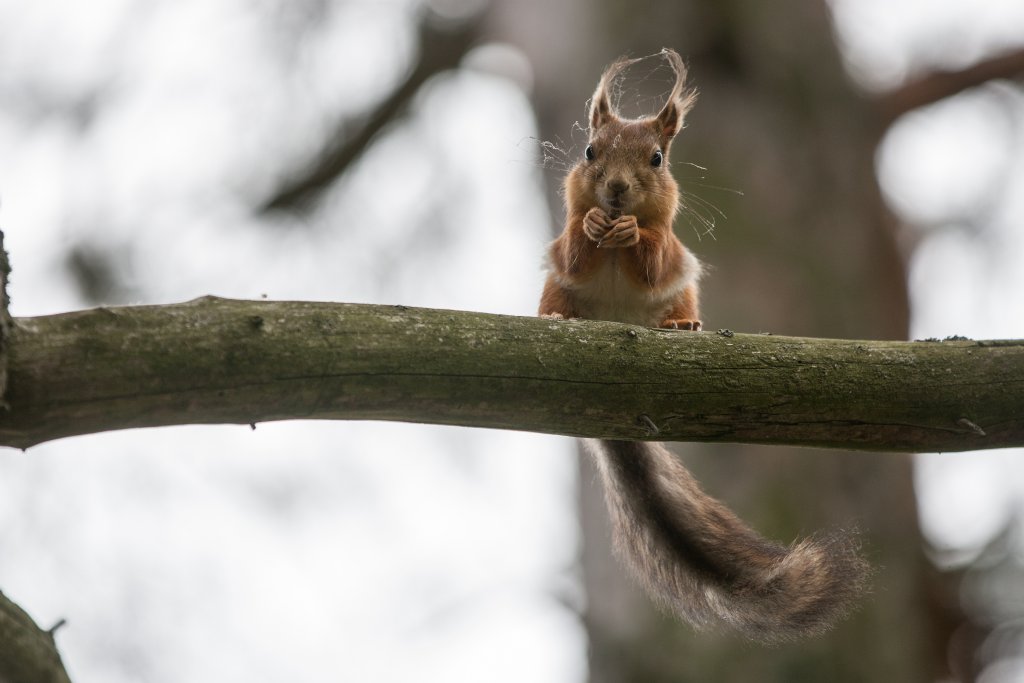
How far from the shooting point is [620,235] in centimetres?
234

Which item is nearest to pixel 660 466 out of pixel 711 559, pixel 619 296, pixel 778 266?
pixel 711 559

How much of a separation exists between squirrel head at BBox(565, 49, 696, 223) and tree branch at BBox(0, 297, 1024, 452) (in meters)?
0.83

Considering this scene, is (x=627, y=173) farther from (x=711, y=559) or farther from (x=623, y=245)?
(x=711, y=559)

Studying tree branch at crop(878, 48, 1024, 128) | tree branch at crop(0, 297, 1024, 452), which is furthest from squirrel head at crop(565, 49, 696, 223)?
tree branch at crop(878, 48, 1024, 128)

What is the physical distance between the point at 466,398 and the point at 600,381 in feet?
0.73

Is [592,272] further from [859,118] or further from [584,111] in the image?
[859,118]

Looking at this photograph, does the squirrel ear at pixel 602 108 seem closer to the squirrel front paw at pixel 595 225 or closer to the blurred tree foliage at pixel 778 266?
the blurred tree foliage at pixel 778 266

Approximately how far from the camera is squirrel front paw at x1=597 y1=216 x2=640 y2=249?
234cm

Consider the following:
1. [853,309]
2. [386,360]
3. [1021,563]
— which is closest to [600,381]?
[386,360]

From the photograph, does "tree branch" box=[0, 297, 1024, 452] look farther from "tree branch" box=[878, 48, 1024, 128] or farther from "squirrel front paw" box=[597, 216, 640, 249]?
"tree branch" box=[878, 48, 1024, 128]

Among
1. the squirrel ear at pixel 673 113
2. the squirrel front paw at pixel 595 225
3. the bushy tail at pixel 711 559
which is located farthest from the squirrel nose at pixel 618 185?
the bushy tail at pixel 711 559

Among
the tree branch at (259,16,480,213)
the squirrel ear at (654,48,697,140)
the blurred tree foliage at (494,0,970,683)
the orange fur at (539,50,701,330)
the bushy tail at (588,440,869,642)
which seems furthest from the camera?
the tree branch at (259,16,480,213)

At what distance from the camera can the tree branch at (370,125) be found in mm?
5152

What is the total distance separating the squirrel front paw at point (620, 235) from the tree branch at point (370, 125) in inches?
120
